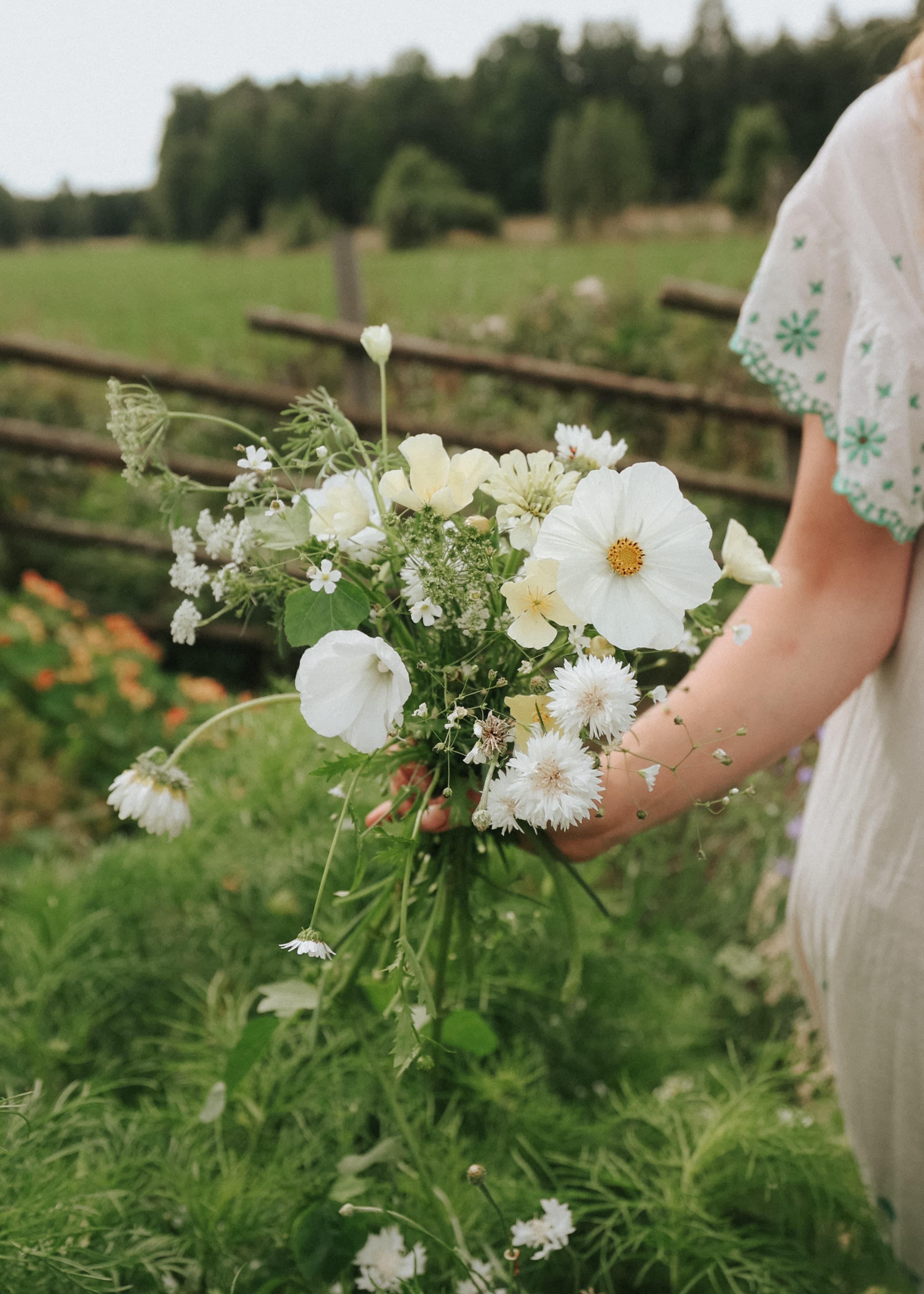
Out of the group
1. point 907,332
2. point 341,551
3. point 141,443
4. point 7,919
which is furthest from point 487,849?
point 7,919

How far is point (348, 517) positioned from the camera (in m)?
0.64

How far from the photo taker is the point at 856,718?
3.49ft

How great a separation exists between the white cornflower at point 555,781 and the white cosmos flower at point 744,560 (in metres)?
0.22

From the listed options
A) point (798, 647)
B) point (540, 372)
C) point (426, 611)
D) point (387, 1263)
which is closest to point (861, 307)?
point (798, 647)

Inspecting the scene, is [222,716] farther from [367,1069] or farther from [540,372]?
[540,372]

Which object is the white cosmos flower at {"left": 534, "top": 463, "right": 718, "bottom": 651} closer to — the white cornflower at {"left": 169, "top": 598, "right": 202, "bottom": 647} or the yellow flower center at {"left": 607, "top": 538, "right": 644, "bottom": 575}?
the yellow flower center at {"left": 607, "top": 538, "right": 644, "bottom": 575}

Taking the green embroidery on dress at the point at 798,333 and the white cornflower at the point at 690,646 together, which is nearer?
the white cornflower at the point at 690,646

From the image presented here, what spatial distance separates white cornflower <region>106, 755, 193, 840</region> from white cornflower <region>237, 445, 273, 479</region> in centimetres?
23

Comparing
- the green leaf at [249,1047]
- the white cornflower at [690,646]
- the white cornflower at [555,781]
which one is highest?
the white cornflower at [690,646]

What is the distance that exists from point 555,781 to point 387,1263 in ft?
1.78

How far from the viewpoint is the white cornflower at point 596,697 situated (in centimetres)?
54

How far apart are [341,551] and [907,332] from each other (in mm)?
562

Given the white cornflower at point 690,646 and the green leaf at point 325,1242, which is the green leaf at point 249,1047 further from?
the white cornflower at point 690,646

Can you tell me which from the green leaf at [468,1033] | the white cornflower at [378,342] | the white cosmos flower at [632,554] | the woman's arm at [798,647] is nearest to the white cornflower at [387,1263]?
the green leaf at [468,1033]
